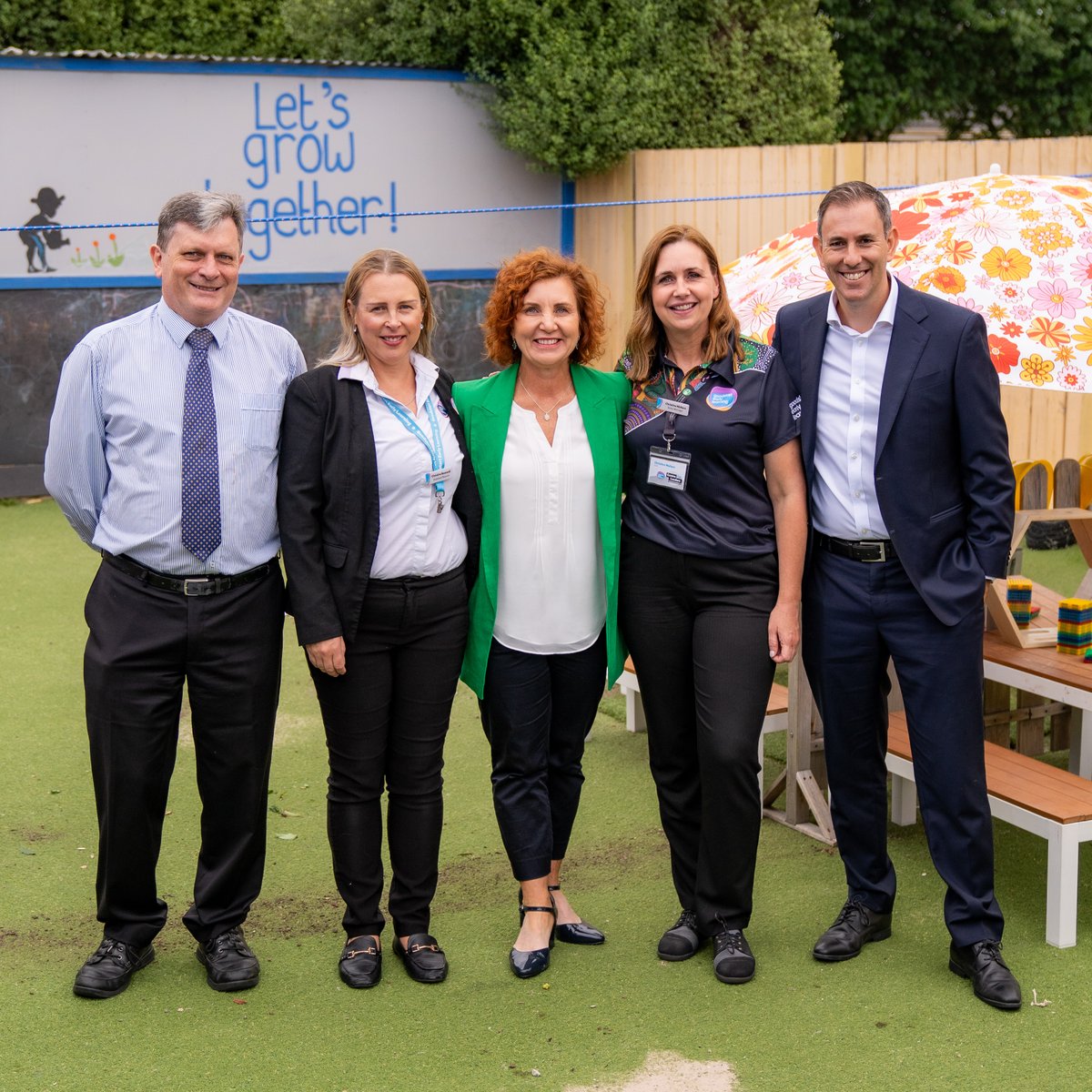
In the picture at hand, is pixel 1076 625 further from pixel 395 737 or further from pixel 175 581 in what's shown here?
pixel 175 581

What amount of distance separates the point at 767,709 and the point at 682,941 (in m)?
1.02

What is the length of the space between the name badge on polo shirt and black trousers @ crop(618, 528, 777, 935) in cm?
17

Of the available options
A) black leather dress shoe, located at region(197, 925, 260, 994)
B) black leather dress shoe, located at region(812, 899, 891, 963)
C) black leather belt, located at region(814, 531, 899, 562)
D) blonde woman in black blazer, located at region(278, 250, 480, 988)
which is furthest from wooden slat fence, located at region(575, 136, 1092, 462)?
black leather dress shoe, located at region(197, 925, 260, 994)

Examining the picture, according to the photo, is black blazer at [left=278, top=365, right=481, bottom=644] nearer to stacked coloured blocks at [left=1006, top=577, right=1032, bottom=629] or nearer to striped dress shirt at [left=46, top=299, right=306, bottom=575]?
striped dress shirt at [left=46, top=299, right=306, bottom=575]

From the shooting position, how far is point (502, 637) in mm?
3588

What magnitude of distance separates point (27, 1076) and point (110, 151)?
8.56 meters

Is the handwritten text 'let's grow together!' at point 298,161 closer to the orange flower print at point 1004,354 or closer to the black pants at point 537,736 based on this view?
the orange flower print at point 1004,354

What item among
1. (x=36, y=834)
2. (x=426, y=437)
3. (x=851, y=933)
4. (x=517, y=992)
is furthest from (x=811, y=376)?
(x=36, y=834)

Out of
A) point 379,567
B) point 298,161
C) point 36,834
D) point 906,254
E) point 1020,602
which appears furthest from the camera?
point 298,161

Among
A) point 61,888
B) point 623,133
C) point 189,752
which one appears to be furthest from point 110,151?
point 61,888

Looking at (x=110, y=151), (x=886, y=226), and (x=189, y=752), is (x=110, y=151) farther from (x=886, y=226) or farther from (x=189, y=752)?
(x=886, y=226)

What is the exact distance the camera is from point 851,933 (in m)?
3.78

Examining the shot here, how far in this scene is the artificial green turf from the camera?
10.6ft

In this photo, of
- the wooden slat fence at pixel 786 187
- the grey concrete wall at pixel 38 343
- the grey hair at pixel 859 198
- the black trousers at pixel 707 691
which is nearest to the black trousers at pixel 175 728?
the black trousers at pixel 707 691
